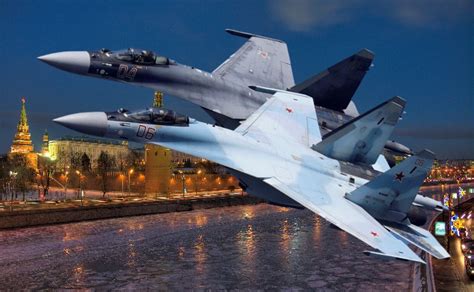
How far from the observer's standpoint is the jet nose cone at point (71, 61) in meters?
25.1

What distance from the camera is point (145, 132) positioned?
62.7 ft

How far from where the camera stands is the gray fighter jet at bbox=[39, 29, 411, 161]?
26.9 m

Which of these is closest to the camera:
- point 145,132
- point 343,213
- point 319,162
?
point 145,132

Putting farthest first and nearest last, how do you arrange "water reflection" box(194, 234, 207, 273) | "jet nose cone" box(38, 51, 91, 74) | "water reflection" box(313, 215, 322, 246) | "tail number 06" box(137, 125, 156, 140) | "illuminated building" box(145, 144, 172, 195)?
"illuminated building" box(145, 144, 172, 195)
"water reflection" box(313, 215, 322, 246)
"water reflection" box(194, 234, 207, 273)
"jet nose cone" box(38, 51, 91, 74)
"tail number 06" box(137, 125, 156, 140)

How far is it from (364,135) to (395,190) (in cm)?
451

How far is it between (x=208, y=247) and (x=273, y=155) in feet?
115

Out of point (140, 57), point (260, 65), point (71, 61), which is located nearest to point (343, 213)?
point (140, 57)

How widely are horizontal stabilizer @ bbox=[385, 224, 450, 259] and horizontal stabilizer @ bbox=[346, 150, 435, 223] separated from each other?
0.67 metres

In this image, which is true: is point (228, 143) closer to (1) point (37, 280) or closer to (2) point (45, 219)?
(1) point (37, 280)

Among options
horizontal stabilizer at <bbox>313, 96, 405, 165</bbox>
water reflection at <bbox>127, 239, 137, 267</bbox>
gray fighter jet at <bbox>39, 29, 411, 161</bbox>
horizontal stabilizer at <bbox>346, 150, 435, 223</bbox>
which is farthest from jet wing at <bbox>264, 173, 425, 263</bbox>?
water reflection at <bbox>127, 239, 137, 267</bbox>

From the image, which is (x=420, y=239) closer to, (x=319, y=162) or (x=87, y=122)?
(x=319, y=162)

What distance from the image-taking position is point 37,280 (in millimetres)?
39688

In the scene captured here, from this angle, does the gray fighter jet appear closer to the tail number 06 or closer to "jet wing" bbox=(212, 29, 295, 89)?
"jet wing" bbox=(212, 29, 295, 89)

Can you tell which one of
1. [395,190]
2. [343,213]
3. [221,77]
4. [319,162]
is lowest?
[343,213]
